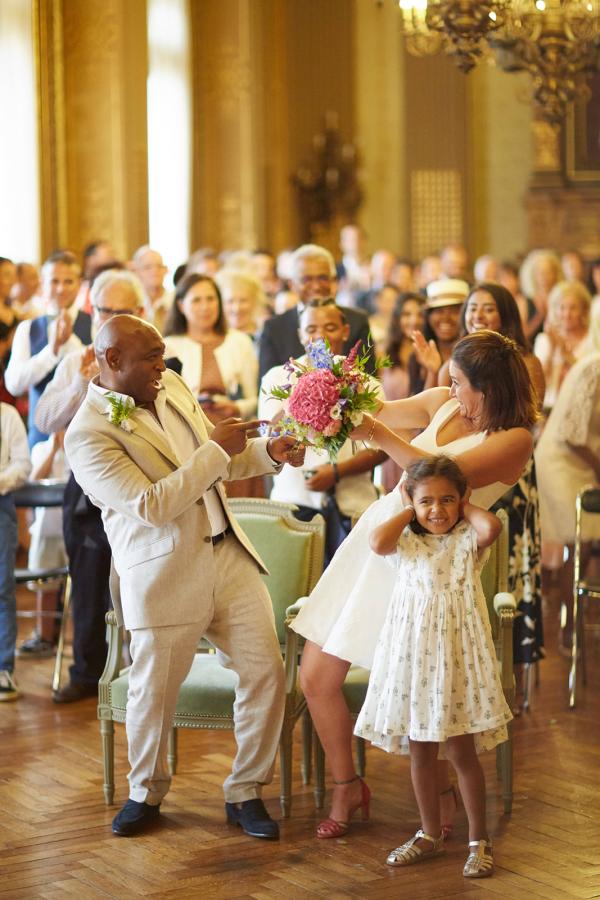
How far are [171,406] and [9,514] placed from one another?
6.82 ft

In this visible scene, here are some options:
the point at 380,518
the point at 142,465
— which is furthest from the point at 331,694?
the point at 142,465

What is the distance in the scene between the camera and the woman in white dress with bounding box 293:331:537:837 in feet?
13.8

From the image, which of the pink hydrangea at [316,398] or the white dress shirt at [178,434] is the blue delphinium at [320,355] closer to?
the pink hydrangea at [316,398]

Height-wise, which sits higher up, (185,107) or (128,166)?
(185,107)

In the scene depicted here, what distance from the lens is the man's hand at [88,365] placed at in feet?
19.4

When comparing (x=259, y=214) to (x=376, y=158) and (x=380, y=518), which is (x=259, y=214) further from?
(x=380, y=518)

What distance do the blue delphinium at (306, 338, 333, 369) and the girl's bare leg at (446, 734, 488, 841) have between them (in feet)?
3.63

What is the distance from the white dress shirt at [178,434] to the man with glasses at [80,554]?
165 cm

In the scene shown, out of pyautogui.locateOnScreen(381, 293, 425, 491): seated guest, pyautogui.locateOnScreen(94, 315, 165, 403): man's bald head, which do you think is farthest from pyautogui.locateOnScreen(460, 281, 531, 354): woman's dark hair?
pyautogui.locateOnScreen(94, 315, 165, 403): man's bald head

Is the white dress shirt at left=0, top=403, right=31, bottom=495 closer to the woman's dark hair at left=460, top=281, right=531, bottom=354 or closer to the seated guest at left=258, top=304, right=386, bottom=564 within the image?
the seated guest at left=258, top=304, right=386, bottom=564

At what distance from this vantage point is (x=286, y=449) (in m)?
4.30

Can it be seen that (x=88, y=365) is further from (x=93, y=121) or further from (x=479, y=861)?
(x=93, y=121)

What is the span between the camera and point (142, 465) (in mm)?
4227

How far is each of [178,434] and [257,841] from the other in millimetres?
1262
